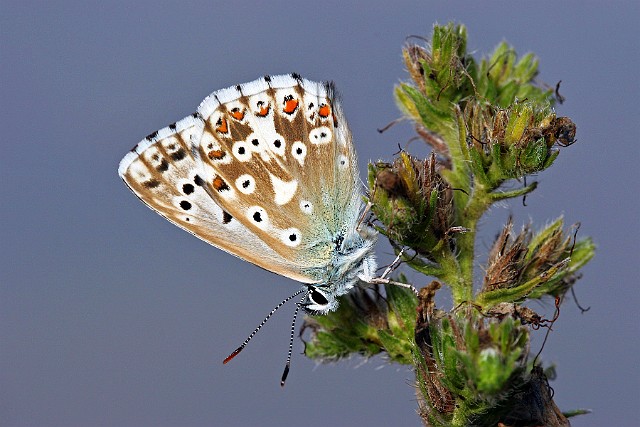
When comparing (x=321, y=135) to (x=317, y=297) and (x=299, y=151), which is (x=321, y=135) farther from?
(x=317, y=297)

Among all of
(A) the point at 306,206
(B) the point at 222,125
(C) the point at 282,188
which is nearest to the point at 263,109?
(B) the point at 222,125

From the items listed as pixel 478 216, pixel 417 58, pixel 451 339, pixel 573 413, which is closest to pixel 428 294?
pixel 451 339

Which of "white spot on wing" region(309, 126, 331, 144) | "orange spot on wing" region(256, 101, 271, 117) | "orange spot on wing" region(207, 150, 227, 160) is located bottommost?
"orange spot on wing" region(207, 150, 227, 160)

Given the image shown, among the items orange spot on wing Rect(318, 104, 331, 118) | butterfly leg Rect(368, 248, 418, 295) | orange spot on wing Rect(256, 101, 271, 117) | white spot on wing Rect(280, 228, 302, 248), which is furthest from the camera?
white spot on wing Rect(280, 228, 302, 248)

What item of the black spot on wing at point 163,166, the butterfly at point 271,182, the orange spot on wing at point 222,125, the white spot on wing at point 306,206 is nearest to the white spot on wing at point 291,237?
the butterfly at point 271,182

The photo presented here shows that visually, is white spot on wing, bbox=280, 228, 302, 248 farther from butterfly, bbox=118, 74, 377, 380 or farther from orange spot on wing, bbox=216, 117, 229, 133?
orange spot on wing, bbox=216, 117, 229, 133

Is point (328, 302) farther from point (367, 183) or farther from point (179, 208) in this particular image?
point (179, 208)

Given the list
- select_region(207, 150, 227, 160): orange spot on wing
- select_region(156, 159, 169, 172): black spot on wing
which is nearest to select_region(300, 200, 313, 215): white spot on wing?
select_region(207, 150, 227, 160): orange spot on wing
